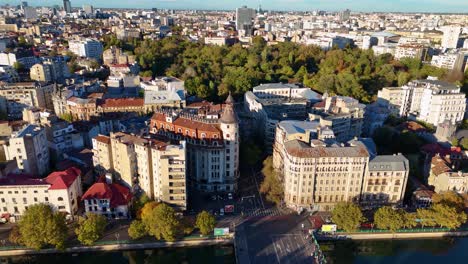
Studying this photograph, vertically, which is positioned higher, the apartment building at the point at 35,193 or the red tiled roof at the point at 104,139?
the red tiled roof at the point at 104,139

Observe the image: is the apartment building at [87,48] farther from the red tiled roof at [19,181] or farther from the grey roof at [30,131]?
the red tiled roof at [19,181]

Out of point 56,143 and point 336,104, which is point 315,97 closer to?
point 336,104

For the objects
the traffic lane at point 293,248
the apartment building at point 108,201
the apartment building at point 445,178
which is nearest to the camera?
the traffic lane at point 293,248

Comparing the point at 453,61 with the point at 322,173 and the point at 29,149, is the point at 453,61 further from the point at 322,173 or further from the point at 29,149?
the point at 29,149

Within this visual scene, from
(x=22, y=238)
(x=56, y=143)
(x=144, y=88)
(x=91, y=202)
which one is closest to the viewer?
(x=22, y=238)

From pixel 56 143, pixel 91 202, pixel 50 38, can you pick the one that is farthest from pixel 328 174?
pixel 50 38

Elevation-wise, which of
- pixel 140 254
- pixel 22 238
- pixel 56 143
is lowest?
pixel 140 254

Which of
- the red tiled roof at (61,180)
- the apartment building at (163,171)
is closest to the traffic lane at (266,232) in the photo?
the apartment building at (163,171)
